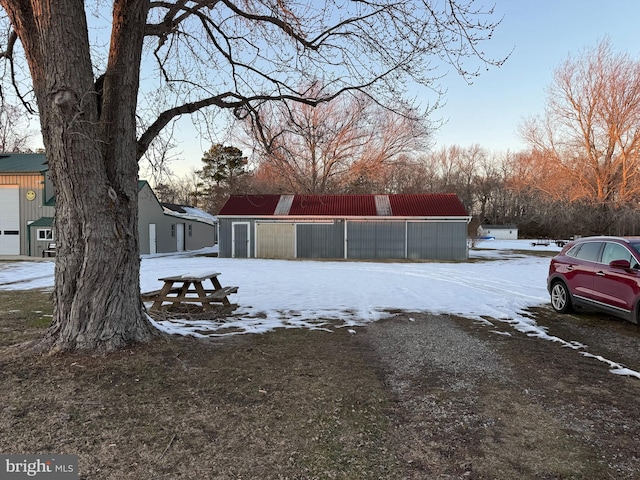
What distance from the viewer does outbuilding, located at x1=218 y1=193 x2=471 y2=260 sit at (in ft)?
77.3

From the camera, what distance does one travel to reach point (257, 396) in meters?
3.88

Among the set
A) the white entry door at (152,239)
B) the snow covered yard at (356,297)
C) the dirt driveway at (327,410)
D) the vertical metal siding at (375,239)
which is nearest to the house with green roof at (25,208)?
the white entry door at (152,239)

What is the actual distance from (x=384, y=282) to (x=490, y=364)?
8.18 meters

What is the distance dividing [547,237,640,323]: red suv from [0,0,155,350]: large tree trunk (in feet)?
23.9

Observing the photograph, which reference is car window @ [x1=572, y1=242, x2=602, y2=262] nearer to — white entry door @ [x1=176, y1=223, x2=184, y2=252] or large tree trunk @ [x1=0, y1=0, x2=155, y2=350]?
large tree trunk @ [x1=0, y1=0, x2=155, y2=350]

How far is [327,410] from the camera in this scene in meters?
3.59

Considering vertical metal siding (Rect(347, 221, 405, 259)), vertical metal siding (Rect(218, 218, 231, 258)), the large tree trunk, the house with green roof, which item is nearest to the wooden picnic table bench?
the house with green roof

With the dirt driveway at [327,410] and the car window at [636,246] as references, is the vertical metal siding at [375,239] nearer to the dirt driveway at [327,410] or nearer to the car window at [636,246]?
the car window at [636,246]

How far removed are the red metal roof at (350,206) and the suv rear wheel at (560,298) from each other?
15.2 metres

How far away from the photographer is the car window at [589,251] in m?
7.54

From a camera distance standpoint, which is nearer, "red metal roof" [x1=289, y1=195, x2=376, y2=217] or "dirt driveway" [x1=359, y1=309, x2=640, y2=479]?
"dirt driveway" [x1=359, y1=309, x2=640, y2=479]

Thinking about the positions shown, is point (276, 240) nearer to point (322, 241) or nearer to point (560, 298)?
point (322, 241)

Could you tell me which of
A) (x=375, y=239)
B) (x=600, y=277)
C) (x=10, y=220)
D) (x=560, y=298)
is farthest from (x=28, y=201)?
(x=600, y=277)

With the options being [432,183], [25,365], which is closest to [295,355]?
[25,365]
